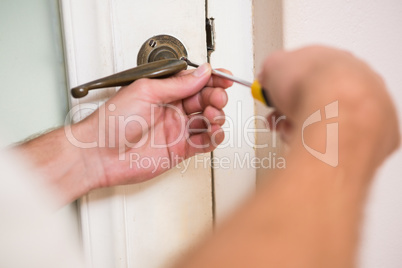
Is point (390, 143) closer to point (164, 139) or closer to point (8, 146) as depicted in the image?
point (164, 139)

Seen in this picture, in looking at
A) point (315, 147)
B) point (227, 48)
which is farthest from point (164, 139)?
point (315, 147)

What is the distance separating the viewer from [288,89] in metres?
0.24

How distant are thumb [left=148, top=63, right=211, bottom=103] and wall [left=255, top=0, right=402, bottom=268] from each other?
10 cm

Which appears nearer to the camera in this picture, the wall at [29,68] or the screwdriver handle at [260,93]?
the screwdriver handle at [260,93]

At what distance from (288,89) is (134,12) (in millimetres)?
243

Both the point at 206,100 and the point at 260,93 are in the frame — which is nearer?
the point at 260,93

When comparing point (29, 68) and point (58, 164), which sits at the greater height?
point (29, 68)

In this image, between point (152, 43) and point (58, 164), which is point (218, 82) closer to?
point (152, 43)

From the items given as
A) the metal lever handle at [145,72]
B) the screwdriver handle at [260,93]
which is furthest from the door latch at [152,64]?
the screwdriver handle at [260,93]

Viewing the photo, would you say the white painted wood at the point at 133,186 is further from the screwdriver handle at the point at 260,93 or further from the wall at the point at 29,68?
the screwdriver handle at the point at 260,93

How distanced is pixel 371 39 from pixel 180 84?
0.89 ft

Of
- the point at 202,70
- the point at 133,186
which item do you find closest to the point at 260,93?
the point at 202,70

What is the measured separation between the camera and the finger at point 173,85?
377 mm

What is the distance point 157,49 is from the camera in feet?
1.32
